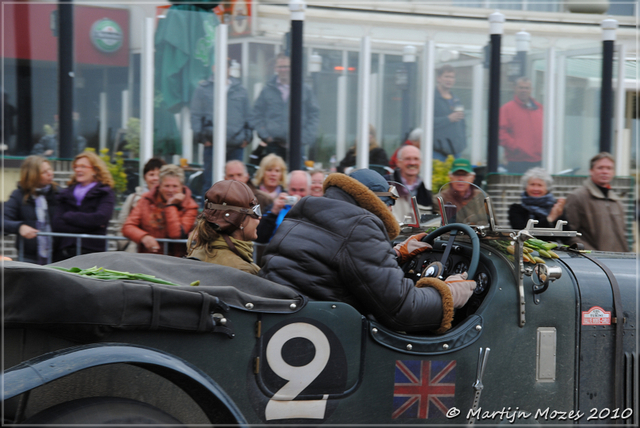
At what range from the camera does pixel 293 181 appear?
589cm

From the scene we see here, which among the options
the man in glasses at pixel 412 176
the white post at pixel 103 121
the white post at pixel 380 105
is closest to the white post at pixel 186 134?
the white post at pixel 103 121

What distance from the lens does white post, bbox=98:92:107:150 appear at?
7754 mm

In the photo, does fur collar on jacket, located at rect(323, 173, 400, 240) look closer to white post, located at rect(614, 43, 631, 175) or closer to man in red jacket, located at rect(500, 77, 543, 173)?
man in red jacket, located at rect(500, 77, 543, 173)

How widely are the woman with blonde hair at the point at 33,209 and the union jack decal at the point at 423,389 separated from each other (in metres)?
3.99

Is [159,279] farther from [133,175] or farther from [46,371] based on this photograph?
[133,175]

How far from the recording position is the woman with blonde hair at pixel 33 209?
565 centimetres

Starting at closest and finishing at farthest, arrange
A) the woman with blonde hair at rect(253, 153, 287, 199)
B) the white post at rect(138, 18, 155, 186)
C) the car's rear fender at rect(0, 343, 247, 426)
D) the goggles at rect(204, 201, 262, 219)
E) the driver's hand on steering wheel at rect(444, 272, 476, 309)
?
1. the car's rear fender at rect(0, 343, 247, 426)
2. the driver's hand on steering wheel at rect(444, 272, 476, 309)
3. the goggles at rect(204, 201, 262, 219)
4. the woman with blonde hair at rect(253, 153, 287, 199)
5. the white post at rect(138, 18, 155, 186)

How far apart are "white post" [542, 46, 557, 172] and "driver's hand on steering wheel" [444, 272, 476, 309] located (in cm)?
701

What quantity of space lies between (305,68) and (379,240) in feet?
19.8

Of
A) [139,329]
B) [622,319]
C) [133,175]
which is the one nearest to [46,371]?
[139,329]

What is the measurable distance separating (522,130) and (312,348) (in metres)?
7.40

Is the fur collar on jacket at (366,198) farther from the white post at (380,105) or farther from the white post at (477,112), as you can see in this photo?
the white post at (477,112)

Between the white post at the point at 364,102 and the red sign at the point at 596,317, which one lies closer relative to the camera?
the red sign at the point at 596,317

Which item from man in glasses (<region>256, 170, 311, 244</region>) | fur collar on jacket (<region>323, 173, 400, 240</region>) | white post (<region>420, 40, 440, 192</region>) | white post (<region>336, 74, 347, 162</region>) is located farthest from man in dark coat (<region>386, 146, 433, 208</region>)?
fur collar on jacket (<region>323, 173, 400, 240</region>)
